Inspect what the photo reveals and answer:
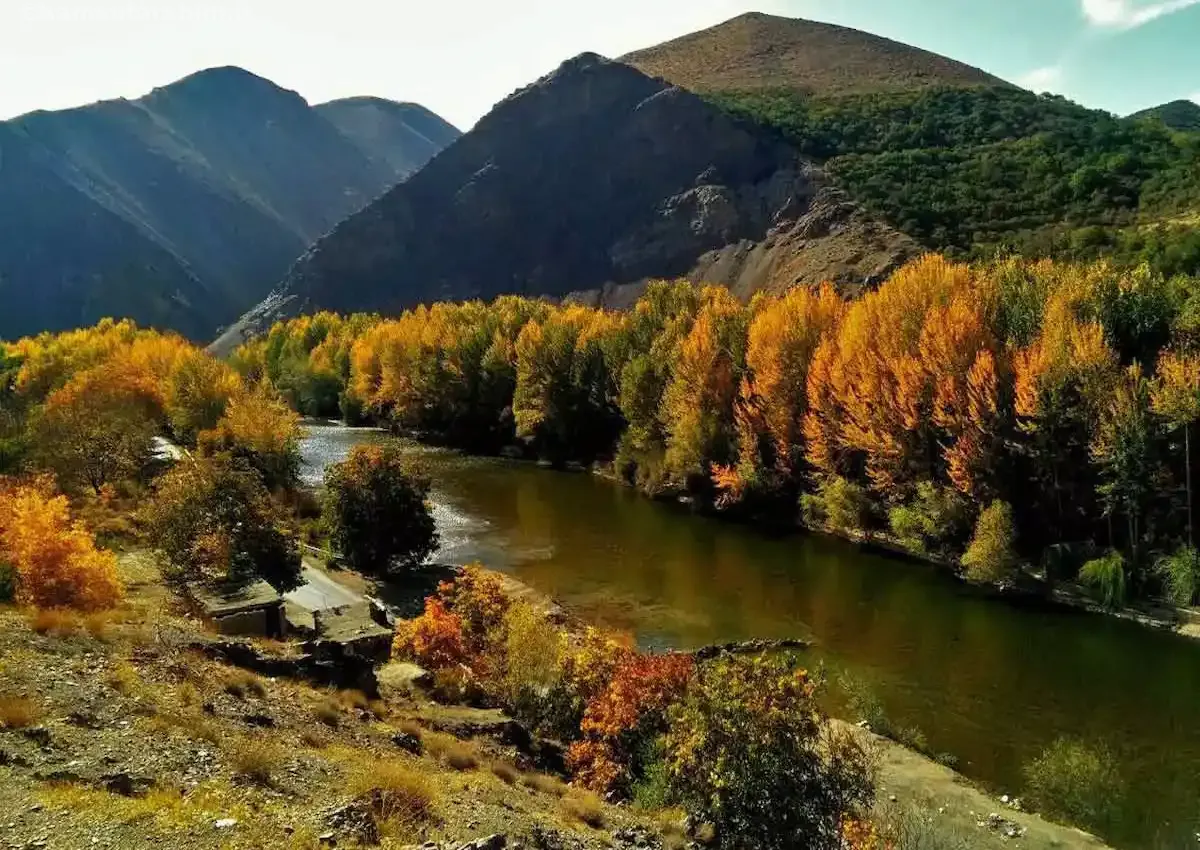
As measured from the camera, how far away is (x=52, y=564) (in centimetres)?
2556

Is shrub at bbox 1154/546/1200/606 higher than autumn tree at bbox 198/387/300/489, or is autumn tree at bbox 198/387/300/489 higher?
autumn tree at bbox 198/387/300/489

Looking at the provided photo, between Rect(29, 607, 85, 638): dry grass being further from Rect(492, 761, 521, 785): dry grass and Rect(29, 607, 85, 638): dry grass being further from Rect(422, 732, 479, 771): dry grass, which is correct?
Rect(492, 761, 521, 785): dry grass

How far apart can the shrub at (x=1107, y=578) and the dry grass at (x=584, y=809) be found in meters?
31.1

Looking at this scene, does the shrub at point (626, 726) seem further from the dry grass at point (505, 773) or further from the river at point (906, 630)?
the river at point (906, 630)

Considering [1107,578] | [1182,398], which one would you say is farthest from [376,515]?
[1182,398]

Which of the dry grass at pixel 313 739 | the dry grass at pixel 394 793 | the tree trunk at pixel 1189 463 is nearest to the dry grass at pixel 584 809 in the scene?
the dry grass at pixel 394 793

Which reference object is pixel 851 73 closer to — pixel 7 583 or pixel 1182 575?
pixel 1182 575

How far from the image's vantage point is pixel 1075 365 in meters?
43.1

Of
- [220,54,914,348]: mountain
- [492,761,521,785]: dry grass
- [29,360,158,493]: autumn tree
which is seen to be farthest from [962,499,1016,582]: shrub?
[220,54,914,348]: mountain

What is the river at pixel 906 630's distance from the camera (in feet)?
89.4

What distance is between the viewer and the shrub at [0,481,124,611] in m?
24.7

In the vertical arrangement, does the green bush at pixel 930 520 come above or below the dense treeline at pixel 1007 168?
below

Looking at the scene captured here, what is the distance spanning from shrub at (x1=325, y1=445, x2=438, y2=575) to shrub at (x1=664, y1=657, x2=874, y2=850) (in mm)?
29257

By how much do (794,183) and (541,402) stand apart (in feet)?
235
